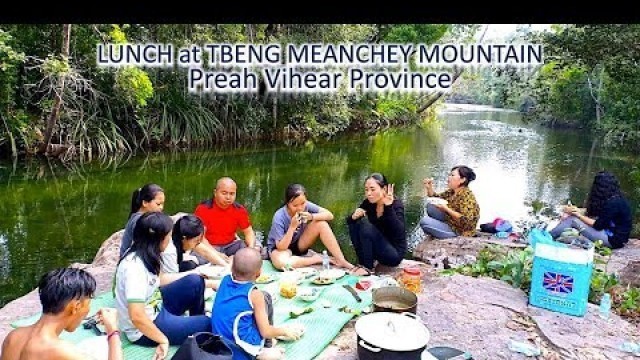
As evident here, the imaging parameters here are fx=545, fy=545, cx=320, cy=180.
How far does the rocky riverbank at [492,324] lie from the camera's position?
115 inches

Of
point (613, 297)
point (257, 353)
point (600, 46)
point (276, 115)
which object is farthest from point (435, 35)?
point (257, 353)

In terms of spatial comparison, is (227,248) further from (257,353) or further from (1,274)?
(1,274)

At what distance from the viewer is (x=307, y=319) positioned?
3.19 metres

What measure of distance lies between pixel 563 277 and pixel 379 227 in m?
1.45

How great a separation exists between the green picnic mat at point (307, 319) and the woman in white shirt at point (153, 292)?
0.10m

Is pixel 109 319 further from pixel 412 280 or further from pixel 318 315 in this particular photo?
pixel 412 280

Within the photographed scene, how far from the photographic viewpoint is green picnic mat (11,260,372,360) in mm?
2809

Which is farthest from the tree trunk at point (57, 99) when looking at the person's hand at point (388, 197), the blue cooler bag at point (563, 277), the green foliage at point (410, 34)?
the green foliage at point (410, 34)

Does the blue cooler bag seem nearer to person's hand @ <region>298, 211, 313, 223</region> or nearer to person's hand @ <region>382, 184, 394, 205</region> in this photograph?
person's hand @ <region>382, 184, 394, 205</region>

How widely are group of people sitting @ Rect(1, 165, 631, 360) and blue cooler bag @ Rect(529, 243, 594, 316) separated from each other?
1163 millimetres

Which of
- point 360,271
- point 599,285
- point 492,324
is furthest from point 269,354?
point 599,285

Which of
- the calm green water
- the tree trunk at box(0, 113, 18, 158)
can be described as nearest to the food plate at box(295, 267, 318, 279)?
the calm green water
